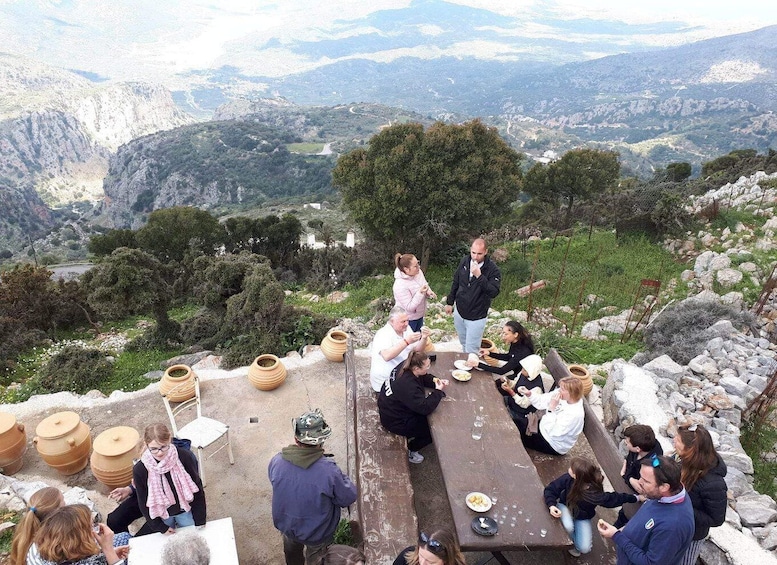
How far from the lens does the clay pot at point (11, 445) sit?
524cm

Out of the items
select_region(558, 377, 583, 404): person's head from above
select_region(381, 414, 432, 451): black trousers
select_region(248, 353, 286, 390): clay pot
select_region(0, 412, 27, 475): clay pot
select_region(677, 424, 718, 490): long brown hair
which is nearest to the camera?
select_region(677, 424, 718, 490): long brown hair

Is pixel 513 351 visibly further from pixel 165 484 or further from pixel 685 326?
pixel 685 326

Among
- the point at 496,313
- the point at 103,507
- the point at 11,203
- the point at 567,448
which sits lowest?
the point at 11,203

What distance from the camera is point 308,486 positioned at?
3291 millimetres

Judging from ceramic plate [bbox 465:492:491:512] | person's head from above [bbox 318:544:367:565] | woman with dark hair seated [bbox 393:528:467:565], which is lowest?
ceramic plate [bbox 465:492:491:512]

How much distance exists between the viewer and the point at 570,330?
31.3 feet

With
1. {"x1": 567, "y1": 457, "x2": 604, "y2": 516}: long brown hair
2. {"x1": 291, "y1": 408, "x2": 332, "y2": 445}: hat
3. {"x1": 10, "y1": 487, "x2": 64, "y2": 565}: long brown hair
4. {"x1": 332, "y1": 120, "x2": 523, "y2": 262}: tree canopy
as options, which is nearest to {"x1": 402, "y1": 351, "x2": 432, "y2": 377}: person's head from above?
{"x1": 291, "y1": 408, "x2": 332, "y2": 445}: hat

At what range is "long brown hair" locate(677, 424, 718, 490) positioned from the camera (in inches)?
125

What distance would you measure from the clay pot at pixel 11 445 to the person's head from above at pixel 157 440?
3263 mm

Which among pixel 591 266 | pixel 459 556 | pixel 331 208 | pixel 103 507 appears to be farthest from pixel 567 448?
pixel 331 208

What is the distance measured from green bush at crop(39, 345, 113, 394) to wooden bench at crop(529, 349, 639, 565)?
23.4 ft

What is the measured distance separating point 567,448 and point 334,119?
130796 mm

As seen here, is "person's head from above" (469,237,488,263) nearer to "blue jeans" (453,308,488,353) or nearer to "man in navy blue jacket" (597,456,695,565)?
"blue jeans" (453,308,488,353)

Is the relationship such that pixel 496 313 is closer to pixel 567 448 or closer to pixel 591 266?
pixel 591 266
